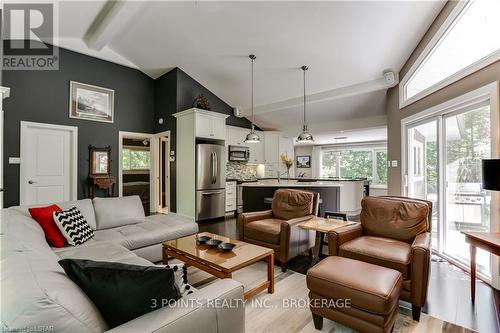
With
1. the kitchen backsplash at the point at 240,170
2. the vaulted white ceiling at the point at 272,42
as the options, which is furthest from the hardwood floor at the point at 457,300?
the kitchen backsplash at the point at 240,170

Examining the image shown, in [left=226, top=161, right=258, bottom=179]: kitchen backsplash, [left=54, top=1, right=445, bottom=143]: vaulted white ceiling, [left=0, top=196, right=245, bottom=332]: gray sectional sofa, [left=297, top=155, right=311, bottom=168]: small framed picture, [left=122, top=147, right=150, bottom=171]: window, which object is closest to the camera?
[left=0, top=196, right=245, bottom=332]: gray sectional sofa

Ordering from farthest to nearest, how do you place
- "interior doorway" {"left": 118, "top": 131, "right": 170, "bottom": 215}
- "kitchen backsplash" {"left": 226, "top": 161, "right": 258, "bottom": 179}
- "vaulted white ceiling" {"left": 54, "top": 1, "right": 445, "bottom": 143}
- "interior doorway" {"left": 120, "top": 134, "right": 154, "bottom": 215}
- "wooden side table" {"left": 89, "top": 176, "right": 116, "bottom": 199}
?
"interior doorway" {"left": 120, "top": 134, "right": 154, "bottom": 215} → "kitchen backsplash" {"left": 226, "top": 161, "right": 258, "bottom": 179} → "interior doorway" {"left": 118, "top": 131, "right": 170, "bottom": 215} → "wooden side table" {"left": 89, "top": 176, "right": 116, "bottom": 199} → "vaulted white ceiling" {"left": 54, "top": 1, "right": 445, "bottom": 143}

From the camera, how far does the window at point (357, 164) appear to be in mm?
8547

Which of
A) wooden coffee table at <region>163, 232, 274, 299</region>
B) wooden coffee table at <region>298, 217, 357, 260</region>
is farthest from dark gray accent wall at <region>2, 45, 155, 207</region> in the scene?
wooden coffee table at <region>298, 217, 357, 260</region>

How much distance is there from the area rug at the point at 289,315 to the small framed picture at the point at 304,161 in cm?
771

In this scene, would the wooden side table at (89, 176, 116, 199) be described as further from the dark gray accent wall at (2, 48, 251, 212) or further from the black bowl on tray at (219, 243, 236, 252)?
the black bowl on tray at (219, 243, 236, 252)

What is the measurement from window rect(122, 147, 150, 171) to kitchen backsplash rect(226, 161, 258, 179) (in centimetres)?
350

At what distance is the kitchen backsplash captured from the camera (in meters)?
6.87

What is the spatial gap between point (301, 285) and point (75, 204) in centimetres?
282

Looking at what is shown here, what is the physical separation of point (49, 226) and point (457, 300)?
3.95 meters

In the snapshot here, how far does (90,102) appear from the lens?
17.0ft

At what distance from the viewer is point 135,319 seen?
3.28ft

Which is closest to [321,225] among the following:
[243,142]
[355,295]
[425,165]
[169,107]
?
[355,295]

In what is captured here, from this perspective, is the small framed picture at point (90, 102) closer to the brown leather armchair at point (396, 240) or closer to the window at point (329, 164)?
the brown leather armchair at point (396, 240)
